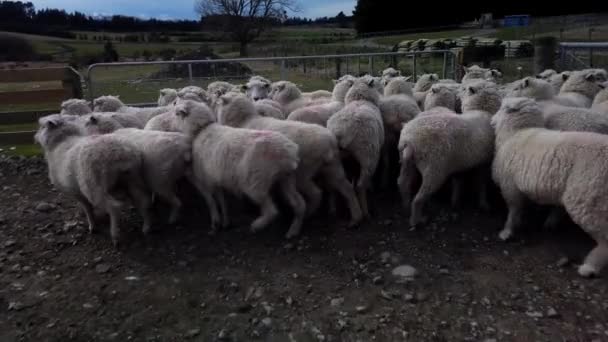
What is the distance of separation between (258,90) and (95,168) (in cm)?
337

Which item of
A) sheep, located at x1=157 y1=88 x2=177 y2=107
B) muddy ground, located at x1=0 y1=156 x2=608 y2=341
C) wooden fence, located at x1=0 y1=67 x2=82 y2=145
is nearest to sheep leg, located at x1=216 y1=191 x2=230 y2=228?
muddy ground, located at x1=0 y1=156 x2=608 y2=341

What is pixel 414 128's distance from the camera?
504 cm

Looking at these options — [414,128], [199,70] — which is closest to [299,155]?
[414,128]

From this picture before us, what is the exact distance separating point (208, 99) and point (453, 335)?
5.11 metres

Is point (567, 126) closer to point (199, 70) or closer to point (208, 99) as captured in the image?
point (208, 99)

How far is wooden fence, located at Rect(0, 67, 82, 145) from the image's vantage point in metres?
9.09

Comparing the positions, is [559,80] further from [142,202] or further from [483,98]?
[142,202]

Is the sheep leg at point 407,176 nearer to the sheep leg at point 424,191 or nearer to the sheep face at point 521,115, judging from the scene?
the sheep leg at point 424,191

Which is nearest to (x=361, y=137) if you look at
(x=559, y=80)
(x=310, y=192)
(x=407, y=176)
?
(x=407, y=176)

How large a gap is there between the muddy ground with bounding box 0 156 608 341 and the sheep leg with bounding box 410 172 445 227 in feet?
0.51

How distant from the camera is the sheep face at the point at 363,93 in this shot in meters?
6.08

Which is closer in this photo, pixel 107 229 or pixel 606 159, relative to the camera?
pixel 606 159

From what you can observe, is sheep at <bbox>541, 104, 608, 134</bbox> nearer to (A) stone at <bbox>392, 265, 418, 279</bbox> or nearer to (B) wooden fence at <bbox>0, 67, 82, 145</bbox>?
(A) stone at <bbox>392, 265, 418, 279</bbox>

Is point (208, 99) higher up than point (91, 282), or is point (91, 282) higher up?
point (208, 99)
